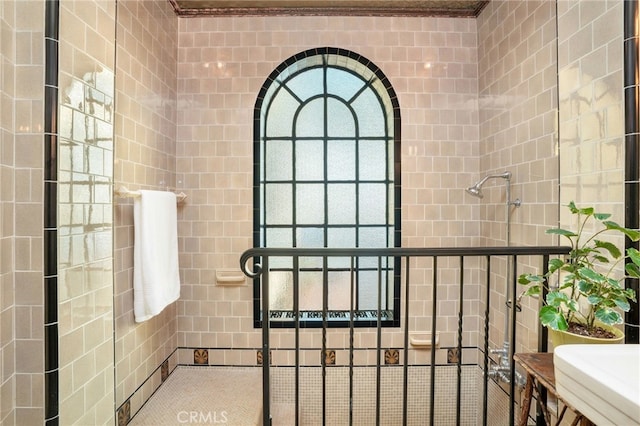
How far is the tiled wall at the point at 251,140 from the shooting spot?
2.38 m

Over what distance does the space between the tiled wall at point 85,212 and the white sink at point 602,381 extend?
5.67 ft

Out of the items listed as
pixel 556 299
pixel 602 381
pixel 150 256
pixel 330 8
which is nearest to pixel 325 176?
pixel 330 8

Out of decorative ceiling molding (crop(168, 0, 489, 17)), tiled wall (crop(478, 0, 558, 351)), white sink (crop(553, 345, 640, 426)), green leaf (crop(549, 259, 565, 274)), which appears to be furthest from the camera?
decorative ceiling molding (crop(168, 0, 489, 17))

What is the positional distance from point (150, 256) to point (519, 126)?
2.33 m

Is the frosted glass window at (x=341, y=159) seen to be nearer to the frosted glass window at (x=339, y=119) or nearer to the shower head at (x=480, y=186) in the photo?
the frosted glass window at (x=339, y=119)

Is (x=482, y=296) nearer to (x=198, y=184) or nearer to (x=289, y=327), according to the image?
(x=289, y=327)

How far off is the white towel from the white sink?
6.15 feet

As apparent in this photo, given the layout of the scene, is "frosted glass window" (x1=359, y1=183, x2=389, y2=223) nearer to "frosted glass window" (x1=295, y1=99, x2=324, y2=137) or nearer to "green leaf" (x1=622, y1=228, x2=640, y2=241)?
"frosted glass window" (x1=295, y1=99, x2=324, y2=137)

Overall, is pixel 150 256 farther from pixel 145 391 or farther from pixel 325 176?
pixel 325 176

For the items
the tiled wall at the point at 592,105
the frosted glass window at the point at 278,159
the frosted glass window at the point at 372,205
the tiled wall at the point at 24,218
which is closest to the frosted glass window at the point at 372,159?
the frosted glass window at the point at 372,205

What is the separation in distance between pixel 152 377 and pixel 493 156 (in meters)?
2.73

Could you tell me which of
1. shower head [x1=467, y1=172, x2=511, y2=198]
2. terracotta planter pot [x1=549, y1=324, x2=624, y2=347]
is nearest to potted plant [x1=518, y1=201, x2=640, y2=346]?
terracotta planter pot [x1=549, y1=324, x2=624, y2=347]

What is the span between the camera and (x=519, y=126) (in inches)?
75.8

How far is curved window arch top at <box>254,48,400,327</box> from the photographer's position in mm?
2543
